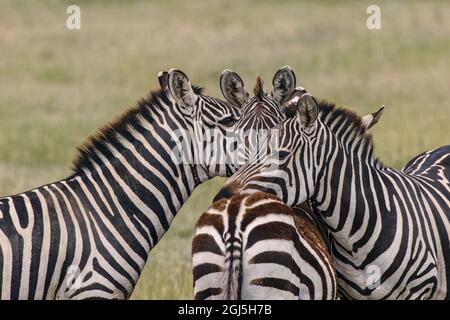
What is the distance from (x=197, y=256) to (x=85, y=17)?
2947 cm

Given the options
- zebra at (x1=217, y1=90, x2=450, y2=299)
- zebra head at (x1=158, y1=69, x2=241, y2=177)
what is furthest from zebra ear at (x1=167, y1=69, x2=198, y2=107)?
zebra at (x1=217, y1=90, x2=450, y2=299)

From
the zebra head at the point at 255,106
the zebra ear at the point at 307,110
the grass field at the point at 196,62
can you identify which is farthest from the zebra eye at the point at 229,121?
the grass field at the point at 196,62

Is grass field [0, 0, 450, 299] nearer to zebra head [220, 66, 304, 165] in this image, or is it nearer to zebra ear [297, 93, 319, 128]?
zebra head [220, 66, 304, 165]

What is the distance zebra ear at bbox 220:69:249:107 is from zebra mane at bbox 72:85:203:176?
45 centimetres

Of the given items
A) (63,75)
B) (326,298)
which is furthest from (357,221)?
(63,75)

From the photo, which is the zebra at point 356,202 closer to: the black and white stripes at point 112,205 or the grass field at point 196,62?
the black and white stripes at point 112,205

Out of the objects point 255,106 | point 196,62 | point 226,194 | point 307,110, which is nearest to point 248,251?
point 226,194

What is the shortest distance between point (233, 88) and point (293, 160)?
121 cm

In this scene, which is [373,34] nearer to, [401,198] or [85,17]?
[85,17]

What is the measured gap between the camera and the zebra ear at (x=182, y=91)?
323 inches

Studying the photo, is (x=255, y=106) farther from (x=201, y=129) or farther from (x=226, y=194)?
(x=226, y=194)

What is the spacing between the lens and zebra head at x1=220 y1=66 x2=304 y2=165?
25.8 feet

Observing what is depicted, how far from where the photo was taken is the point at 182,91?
325 inches
